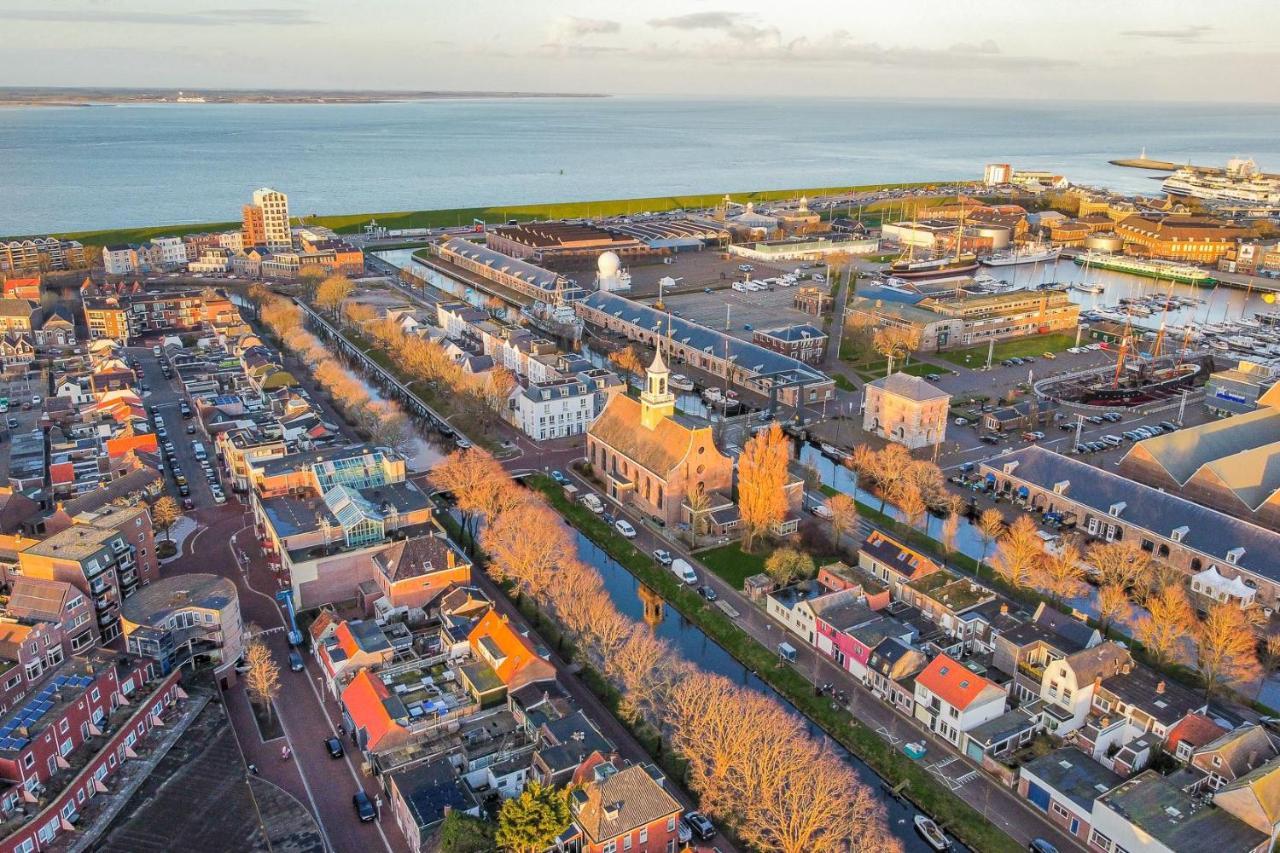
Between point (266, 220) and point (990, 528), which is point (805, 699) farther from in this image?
point (266, 220)

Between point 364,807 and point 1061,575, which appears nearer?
point 364,807

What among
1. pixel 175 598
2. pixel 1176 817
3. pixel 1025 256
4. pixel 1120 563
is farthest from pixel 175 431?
pixel 1025 256

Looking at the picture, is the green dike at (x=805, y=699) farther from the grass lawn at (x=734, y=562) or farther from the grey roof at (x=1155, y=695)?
the grey roof at (x=1155, y=695)

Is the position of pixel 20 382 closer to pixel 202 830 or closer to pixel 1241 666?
pixel 202 830

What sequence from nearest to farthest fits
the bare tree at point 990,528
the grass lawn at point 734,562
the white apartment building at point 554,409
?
1. the grass lawn at point 734,562
2. the bare tree at point 990,528
3. the white apartment building at point 554,409

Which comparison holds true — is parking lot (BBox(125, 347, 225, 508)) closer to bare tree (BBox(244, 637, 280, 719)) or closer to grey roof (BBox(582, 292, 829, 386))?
bare tree (BBox(244, 637, 280, 719))

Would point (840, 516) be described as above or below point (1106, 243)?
below

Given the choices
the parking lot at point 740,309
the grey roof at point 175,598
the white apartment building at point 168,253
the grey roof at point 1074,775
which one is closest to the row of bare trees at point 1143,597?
the grey roof at point 1074,775
